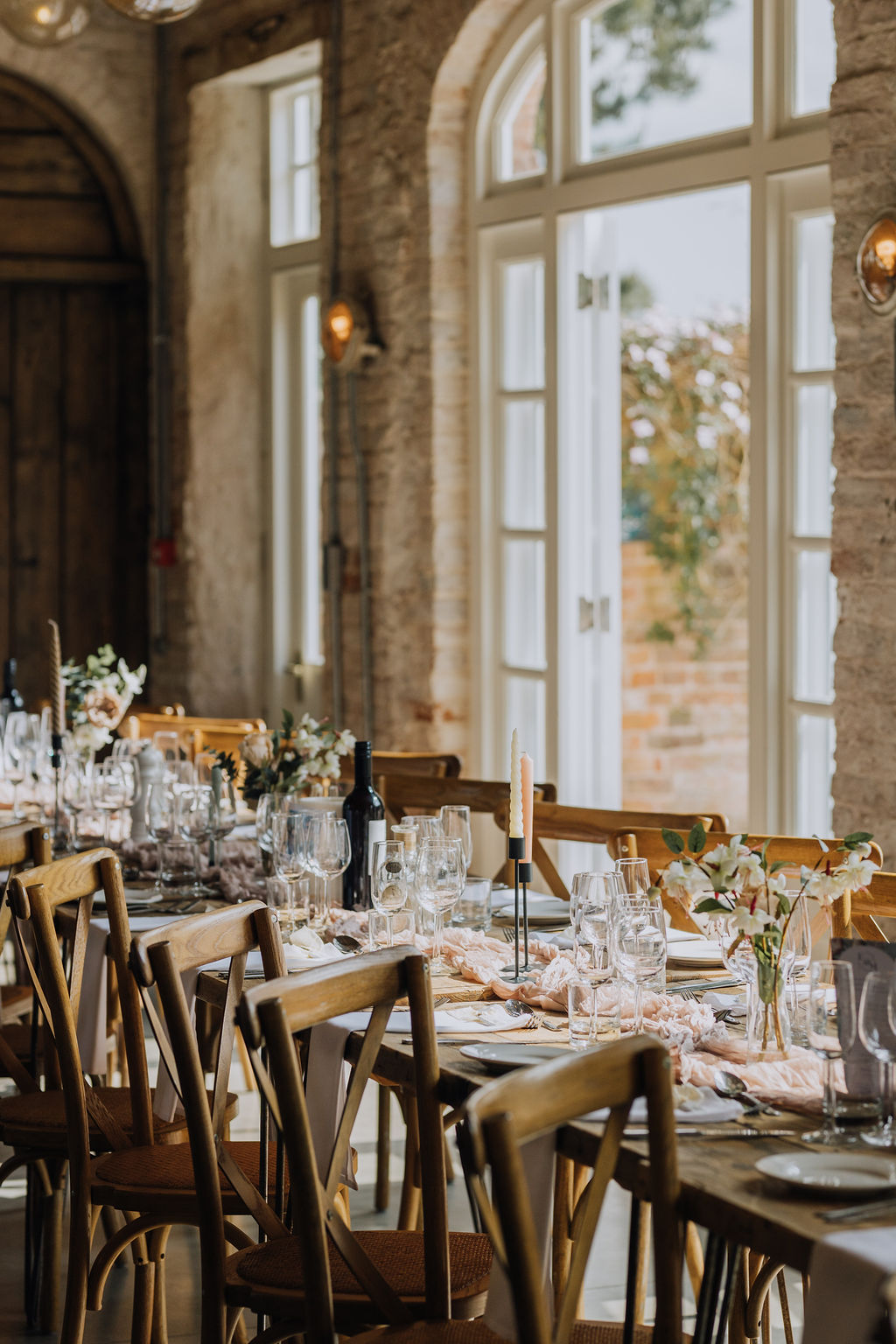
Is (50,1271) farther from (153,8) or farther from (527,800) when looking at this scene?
(153,8)

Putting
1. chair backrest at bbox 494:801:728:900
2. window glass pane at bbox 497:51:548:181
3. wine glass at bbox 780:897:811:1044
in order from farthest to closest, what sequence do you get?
window glass pane at bbox 497:51:548:181 → chair backrest at bbox 494:801:728:900 → wine glass at bbox 780:897:811:1044

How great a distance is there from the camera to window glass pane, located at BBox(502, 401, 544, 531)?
5.91 metres

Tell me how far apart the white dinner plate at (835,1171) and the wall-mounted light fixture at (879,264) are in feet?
8.86

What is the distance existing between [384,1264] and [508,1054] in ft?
1.22

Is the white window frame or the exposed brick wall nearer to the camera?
the white window frame

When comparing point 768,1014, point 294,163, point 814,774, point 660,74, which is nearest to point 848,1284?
point 768,1014

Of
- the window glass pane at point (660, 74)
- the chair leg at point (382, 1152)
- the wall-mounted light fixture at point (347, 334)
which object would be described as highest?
the window glass pane at point (660, 74)

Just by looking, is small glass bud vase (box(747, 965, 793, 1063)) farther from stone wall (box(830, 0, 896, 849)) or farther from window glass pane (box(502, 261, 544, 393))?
window glass pane (box(502, 261, 544, 393))

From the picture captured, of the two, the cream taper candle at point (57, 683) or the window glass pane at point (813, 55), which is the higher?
the window glass pane at point (813, 55)

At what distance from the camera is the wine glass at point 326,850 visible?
3.01 m

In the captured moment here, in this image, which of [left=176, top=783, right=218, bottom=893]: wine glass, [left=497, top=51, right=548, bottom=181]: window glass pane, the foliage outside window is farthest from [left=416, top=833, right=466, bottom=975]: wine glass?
the foliage outside window

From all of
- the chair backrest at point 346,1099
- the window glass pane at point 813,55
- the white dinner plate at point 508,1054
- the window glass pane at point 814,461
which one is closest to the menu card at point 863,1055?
the white dinner plate at point 508,1054

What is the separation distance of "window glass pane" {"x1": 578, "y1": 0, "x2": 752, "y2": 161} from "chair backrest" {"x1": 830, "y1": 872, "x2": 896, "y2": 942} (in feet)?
8.95

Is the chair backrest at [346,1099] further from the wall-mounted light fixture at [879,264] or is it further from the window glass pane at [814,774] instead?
the window glass pane at [814,774]
